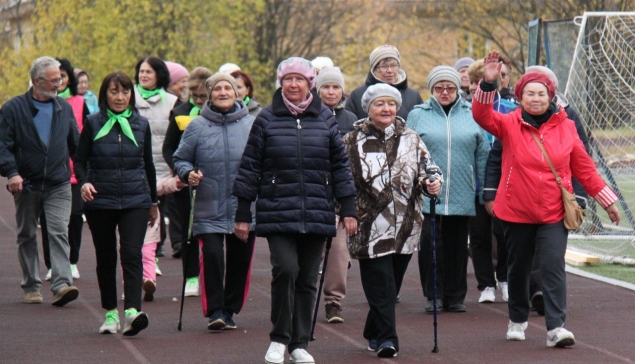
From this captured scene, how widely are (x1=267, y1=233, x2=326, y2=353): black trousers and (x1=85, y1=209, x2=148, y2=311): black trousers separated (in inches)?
63.7

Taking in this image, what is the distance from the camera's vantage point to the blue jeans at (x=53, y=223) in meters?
10.7

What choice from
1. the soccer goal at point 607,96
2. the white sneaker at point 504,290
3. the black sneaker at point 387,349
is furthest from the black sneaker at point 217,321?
the soccer goal at point 607,96

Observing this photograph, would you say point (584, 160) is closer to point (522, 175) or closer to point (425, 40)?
point (522, 175)

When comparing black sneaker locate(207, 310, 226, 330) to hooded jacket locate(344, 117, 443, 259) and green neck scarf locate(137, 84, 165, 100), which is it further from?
green neck scarf locate(137, 84, 165, 100)

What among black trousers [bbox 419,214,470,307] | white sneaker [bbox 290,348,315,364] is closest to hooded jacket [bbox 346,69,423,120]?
black trousers [bbox 419,214,470,307]

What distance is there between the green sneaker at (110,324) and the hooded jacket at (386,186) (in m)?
2.08

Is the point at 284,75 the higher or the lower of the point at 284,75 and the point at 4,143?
the higher

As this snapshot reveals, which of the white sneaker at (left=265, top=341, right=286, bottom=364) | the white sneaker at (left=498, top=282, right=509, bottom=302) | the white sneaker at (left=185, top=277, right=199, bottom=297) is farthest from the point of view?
the white sneaker at (left=185, top=277, right=199, bottom=297)

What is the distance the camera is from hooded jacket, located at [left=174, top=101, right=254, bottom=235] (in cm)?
931

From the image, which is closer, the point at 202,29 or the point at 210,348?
the point at 210,348

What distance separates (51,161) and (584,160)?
4.65 metres

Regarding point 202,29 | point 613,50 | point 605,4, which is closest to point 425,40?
point 202,29

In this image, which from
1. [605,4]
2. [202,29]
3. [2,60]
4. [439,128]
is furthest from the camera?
[2,60]

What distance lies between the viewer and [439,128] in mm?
10125
